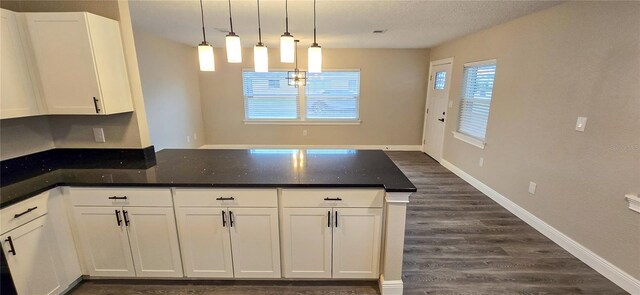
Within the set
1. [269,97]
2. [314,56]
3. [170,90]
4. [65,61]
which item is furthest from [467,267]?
[170,90]

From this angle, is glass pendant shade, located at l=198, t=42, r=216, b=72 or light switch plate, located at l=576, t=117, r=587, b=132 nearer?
glass pendant shade, located at l=198, t=42, r=216, b=72

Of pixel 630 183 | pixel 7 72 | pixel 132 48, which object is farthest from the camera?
pixel 132 48

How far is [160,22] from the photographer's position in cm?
329

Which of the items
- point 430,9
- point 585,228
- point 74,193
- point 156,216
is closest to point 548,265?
point 585,228

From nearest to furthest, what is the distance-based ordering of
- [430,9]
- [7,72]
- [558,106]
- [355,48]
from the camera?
[7,72] < [558,106] < [430,9] < [355,48]

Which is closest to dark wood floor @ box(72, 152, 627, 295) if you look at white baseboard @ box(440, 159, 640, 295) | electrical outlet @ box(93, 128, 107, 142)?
white baseboard @ box(440, 159, 640, 295)

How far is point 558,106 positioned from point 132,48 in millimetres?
3853

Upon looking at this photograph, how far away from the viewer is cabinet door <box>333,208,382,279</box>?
181 centimetres

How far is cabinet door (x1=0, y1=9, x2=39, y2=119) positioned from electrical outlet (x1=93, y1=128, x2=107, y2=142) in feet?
1.28

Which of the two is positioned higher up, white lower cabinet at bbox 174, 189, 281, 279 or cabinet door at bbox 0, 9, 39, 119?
cabinet door at bbox 0, 9, 39, 119

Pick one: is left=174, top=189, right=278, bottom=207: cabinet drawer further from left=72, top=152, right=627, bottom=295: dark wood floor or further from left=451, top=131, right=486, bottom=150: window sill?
left=451, top=131, right=486, bottom=150: window sill

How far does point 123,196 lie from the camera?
1.79 metres

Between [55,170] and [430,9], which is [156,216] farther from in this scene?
[430,9]

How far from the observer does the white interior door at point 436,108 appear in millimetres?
4914
